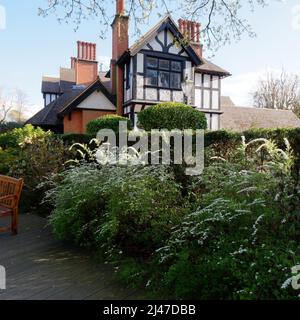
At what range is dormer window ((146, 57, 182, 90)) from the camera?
Answer: 17516 mm

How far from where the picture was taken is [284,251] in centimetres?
259

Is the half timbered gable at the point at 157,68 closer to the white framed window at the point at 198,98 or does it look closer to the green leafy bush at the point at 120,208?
the white framed window at the point at 198,98

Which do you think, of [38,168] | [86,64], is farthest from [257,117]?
[38,168]

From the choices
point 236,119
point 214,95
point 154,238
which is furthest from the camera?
point 236,119

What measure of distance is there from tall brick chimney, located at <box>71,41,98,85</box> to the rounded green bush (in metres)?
13.6

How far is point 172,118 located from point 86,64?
583 inches

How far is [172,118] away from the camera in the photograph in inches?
515

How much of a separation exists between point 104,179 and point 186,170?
1.27 m

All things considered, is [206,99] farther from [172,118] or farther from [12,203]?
[12,203]

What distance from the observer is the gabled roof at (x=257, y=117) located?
24.3 meters

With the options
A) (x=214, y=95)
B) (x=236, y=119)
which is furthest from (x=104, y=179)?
(x=236, y=119)

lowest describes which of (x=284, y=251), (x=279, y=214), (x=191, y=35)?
(x=284, y=251)

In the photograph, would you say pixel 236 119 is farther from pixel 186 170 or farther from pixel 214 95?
pixel 186 170

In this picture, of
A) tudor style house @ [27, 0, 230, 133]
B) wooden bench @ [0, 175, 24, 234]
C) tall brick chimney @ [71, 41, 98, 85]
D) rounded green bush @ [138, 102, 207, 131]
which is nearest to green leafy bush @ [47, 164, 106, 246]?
wooden bench @ [0, 175, 24, 234]
